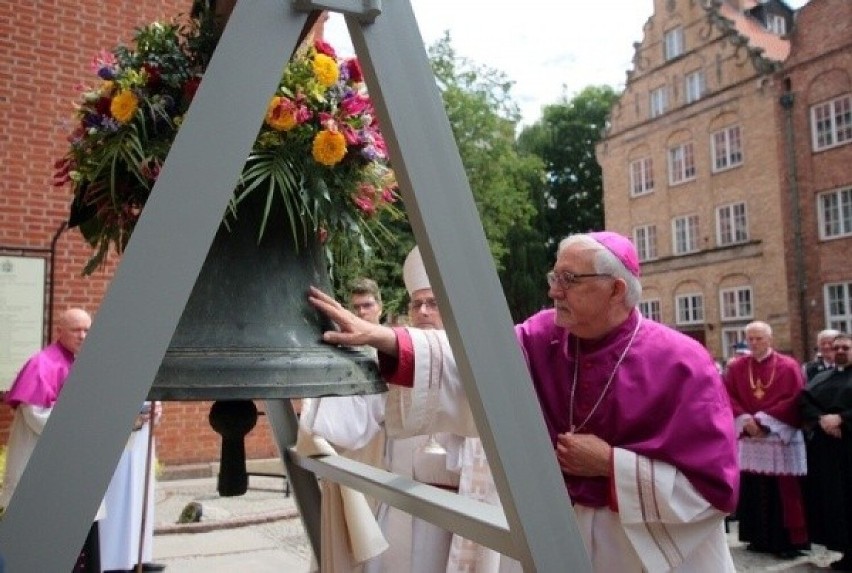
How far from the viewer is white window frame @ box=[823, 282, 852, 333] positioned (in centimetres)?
2367

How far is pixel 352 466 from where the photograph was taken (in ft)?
7.25

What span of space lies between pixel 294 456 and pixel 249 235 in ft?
4.04

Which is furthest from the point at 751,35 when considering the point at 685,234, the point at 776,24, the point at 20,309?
the point at 20,309

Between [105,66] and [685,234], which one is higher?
[685,234]

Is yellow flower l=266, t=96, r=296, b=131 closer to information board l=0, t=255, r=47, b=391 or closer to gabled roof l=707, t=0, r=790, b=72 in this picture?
information board l=0, t=255, r=47, b=391

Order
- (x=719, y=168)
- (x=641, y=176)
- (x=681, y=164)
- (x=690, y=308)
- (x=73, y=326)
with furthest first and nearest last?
(x=641, y=176) → (x=681, y=164) → (x=690, y=308) → (x=719, y=168) → (x=73, y=326)

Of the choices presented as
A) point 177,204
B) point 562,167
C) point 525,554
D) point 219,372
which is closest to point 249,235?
point 219,372

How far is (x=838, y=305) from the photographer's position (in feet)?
78.7

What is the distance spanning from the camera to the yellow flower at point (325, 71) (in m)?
1.61

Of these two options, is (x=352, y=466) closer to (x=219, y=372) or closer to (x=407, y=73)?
(x=219, y=372)

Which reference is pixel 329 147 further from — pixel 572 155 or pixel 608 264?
pixel 572 155

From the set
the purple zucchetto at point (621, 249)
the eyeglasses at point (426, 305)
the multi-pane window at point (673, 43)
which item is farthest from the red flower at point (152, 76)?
the multi-pane window at point (673, 43)

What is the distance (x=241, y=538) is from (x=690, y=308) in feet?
81.8

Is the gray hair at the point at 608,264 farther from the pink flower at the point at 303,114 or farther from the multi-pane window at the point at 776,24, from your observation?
the multi-pane window at the point at 776,24
